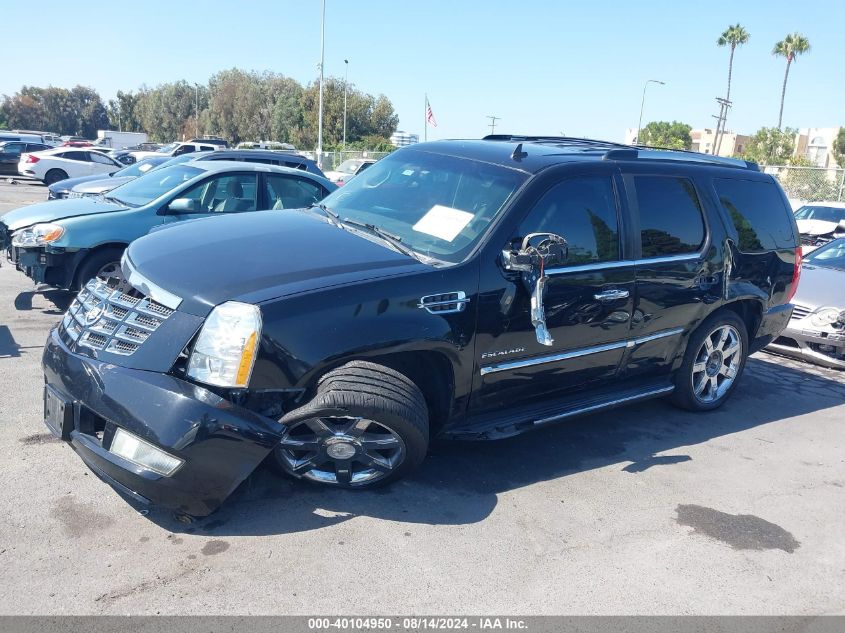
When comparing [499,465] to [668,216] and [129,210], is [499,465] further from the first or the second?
[129,210]

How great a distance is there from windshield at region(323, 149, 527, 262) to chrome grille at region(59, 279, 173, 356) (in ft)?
4.81

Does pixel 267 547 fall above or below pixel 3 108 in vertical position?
below

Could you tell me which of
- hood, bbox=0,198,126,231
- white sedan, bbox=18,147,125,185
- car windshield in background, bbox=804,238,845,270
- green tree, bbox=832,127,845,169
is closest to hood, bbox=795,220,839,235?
car windshield in background, bbox=804,238,845,270

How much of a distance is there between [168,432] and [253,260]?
103 centimetres

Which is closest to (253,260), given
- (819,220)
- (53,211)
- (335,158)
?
(53,211)

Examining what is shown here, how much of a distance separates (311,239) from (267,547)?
1.71 metres

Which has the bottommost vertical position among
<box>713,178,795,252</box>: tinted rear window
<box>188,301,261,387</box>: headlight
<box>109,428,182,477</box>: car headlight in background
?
<box>109,428,182,477</box>: car headlight in background

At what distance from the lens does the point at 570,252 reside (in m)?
4.40

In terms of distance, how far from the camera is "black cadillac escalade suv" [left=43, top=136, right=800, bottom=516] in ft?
10.8

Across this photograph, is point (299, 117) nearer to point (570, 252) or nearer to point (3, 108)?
point (3, 108)

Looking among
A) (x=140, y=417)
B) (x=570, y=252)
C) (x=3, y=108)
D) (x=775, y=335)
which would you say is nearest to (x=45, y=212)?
(x=140, y=417)

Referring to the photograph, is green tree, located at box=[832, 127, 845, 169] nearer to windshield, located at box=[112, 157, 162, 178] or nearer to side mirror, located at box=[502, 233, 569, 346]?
windshield, located at box=[112, 157, 162, 178]

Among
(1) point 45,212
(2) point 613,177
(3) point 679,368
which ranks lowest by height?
(3) point 679,368

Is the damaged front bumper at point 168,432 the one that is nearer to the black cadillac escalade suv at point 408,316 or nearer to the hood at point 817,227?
the black cadillac escalade suv at point 408,316
